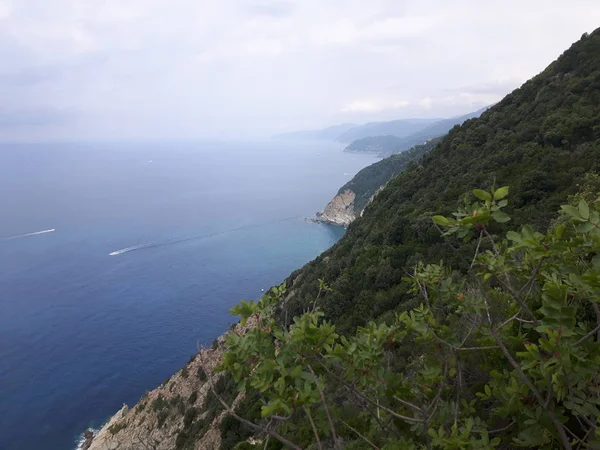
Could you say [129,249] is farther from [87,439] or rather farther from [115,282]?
[87,439]

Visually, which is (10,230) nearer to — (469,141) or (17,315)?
(17,315)

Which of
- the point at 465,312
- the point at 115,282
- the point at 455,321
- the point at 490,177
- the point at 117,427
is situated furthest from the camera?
the point at 115,282

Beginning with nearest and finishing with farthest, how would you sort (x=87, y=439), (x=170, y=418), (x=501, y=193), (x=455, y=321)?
(x=501, y=193), (x=455, y=321), (x=170, y=418), (x=87, y=439)

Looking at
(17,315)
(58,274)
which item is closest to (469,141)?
(17,315)

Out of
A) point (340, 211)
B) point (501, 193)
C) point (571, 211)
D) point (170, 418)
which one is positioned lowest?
point (170, 418)

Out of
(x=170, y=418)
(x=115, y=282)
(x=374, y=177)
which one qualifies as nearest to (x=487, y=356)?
(x=170, y=418)
